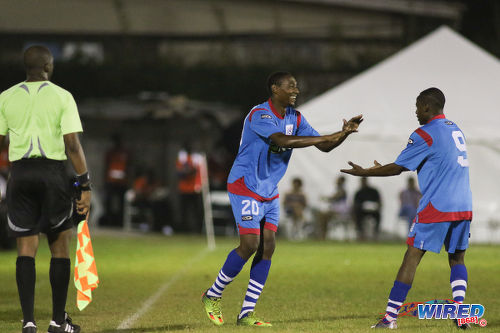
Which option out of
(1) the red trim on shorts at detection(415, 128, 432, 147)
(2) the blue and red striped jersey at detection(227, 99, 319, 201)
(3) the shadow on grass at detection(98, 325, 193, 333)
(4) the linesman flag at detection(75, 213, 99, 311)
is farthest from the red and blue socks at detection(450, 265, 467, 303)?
(4) the linesman flag at detection(75, 213, 99, 311)

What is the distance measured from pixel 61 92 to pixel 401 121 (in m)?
15.9

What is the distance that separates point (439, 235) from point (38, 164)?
3.25 m

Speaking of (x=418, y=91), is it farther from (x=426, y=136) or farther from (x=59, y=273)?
(x=59, y=273)

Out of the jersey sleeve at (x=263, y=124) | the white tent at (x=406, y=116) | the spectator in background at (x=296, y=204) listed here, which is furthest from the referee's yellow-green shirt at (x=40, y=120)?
the spectator in background at (x=296, y=204)

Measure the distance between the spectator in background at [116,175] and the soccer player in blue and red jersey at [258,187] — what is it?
54.9 feet

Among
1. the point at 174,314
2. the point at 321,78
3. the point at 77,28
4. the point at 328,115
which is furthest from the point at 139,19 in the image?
the point at 174,314

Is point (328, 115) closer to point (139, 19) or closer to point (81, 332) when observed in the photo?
point (139, 19)

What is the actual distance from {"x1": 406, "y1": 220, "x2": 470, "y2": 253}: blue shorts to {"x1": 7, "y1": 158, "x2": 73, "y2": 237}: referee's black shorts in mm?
2831

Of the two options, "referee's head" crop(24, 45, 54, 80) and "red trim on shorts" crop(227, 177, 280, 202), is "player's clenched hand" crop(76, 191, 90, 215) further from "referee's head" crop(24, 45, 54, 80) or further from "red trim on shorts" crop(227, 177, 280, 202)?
"red trim on shorts" crop(227, 177, 280, 202)

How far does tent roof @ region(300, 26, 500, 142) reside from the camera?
22.4m

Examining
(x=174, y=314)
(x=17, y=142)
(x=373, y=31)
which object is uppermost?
(x=373, y=31)

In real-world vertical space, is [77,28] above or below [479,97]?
above

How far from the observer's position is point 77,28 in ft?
107

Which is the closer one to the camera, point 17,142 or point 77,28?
point 17,142
